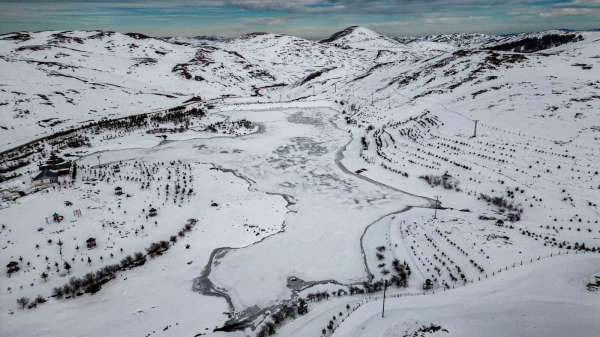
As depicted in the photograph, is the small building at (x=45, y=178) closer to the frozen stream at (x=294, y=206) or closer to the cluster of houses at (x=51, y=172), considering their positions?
the cluster of houses at (x=51, y=172)

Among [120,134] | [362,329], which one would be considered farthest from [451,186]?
[120,134]

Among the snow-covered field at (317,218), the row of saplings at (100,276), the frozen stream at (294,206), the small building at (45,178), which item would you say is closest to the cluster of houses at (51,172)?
the small building at (45,178)

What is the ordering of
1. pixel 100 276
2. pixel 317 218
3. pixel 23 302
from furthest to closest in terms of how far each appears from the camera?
pixel 317 218 → pixel 100 276 → pixel 23 302

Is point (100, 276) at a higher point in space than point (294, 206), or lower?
lower

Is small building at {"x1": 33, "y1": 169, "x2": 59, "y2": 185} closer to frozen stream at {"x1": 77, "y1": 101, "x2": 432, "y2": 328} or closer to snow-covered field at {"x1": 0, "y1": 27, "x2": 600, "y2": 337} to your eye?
snow-covered field at {"x1": 0, "y1": 27, "x2": 600, "y2": 337}

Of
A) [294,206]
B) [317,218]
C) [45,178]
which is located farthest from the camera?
[45,178]

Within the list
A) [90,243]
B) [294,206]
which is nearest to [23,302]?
[90,243]

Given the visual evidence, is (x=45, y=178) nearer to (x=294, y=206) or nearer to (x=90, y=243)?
(x=90, y=243)
